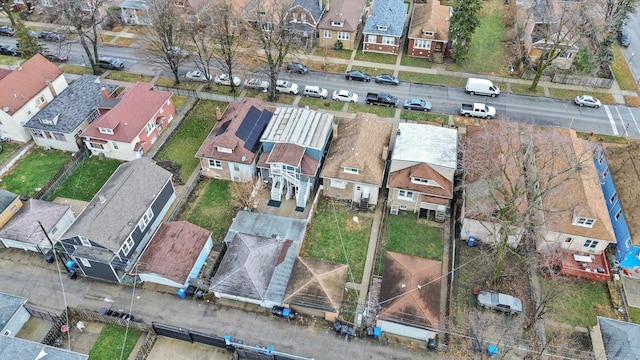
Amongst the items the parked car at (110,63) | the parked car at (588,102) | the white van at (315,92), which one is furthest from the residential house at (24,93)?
the parked car at (588,102)

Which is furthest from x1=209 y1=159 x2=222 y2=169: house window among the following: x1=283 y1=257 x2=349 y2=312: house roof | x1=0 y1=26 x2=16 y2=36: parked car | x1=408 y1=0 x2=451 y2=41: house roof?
x1=0 y1=26 x2=16 y2=36: parked car

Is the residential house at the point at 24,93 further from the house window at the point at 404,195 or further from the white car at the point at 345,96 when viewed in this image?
the house window at the point at 404,195

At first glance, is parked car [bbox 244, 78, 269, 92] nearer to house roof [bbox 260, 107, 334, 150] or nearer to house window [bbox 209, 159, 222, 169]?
house roof [bbox 260, 107, 334, 150]

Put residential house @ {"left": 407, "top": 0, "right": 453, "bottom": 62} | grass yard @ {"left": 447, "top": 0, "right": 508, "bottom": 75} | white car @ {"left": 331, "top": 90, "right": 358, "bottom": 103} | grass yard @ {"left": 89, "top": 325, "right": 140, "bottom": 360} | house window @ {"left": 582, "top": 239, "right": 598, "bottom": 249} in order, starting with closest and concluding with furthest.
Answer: grass yard @ {"left": 89, "top": 325, "right": 140, "bottom": 360} → house window @ {"left": 582, "top": 239, "right": 598, "bottom": 249} → white car @ {"left": 331, "top": 90, "right": 358, "bottom": 103} → residential house @ {"left": 407, "top": 0, "right": 453, "bottom": 62} → grass yard @ {"left": 447, "top": 0, "right": 508, "bottom": 75}

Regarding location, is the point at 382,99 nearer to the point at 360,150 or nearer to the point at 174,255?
the point at 360,150

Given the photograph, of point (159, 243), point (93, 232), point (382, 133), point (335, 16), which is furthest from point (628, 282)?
point (335, 16)

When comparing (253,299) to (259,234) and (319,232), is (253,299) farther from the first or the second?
(319,232)
